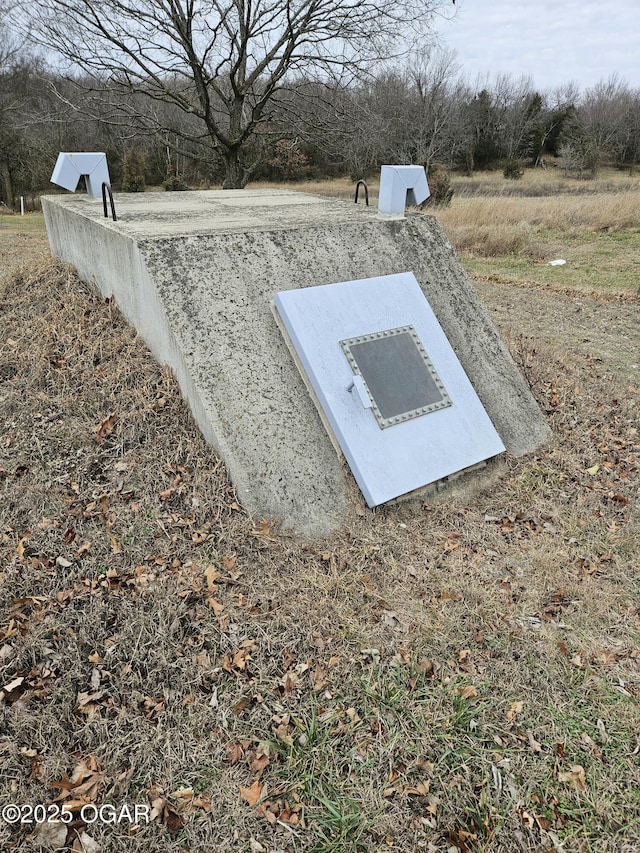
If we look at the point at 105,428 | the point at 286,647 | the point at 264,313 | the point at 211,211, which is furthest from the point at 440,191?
the point at 286,647

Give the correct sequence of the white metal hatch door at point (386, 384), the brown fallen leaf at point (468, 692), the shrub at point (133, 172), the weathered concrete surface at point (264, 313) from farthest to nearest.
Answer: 1. the shrub at point (133, 172)
2. the white metal hatch door at point (386, 384)
3. the weathered concrete surface at point (264, 313)
4. the brown fallen leaf at point (468, 692)

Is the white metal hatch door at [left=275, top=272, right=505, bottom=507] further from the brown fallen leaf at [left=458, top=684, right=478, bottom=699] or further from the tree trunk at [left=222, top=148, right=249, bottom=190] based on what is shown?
the tree trunk at [left=222, top=148, right=249, bottom=190]

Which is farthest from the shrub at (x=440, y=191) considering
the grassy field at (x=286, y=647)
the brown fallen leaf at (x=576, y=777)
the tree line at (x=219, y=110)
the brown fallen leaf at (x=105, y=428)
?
the brown fallen leaf at (x=576, y=777)

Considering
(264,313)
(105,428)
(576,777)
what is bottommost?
(576,777)

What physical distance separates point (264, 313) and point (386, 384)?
0.96 meters

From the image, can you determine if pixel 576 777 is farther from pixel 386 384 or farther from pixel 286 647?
pixel 386 384

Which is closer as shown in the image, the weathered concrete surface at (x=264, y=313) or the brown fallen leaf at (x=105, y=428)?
the weathered concrete surface at (x=264, y=313)

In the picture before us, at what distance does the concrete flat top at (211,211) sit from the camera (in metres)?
4.22

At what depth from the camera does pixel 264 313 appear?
12.4 ft

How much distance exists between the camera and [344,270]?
4.18 metres

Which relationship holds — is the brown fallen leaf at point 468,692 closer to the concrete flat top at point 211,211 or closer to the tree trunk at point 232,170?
the concrete flat top at point 211,211

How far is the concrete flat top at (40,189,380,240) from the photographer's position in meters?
4.22

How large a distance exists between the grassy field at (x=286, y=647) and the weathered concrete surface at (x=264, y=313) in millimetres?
208

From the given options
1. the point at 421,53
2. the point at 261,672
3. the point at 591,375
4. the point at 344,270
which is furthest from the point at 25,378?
the point at 421,53
